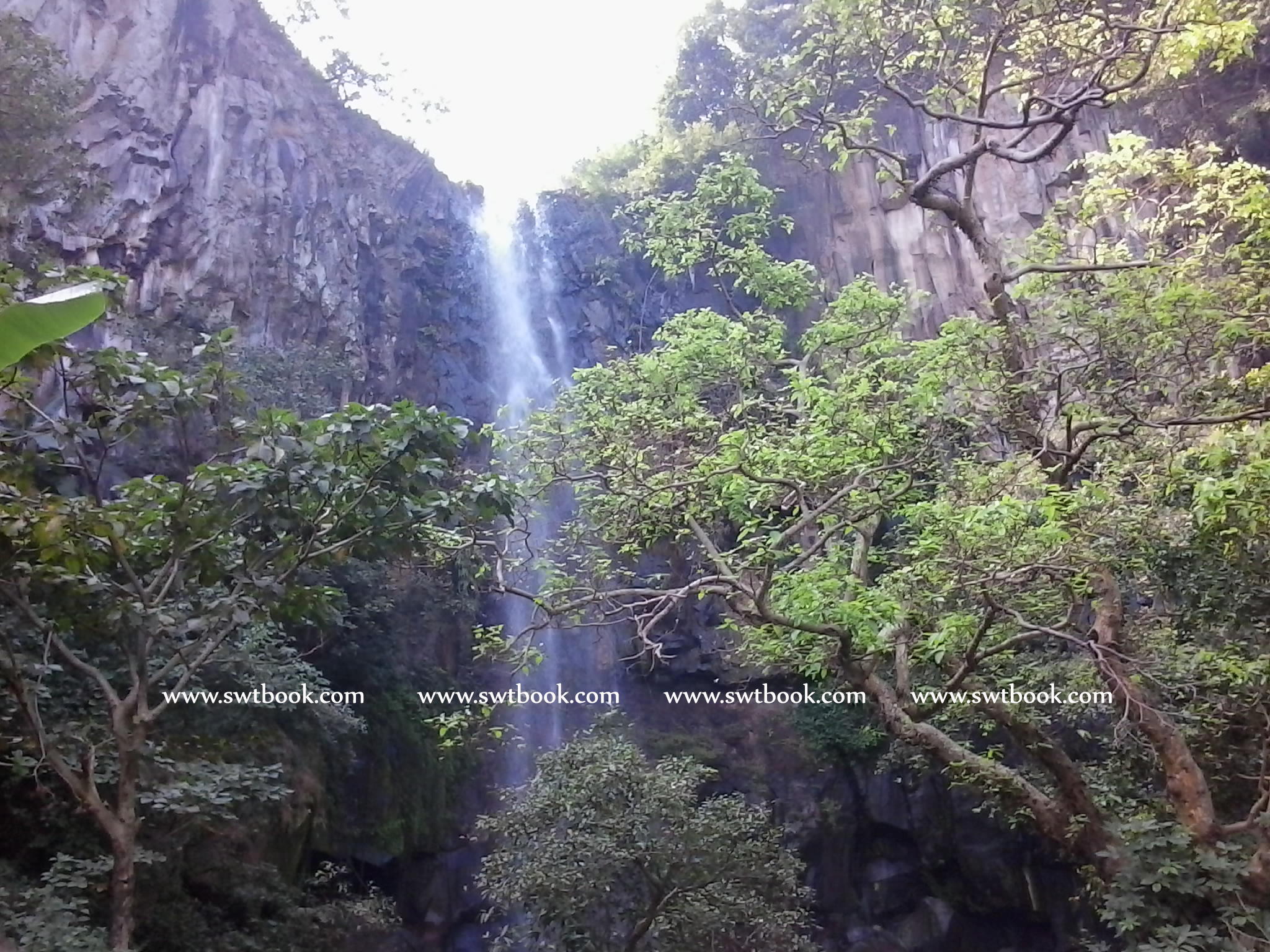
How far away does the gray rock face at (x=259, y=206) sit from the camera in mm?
10078

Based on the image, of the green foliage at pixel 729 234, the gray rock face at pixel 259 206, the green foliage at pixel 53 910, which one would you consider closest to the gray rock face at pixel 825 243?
the gray rock face at pixel 259 206

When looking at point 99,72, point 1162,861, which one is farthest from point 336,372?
point 1162,861

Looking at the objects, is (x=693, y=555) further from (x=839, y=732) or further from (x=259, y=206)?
(x=259, y=206)

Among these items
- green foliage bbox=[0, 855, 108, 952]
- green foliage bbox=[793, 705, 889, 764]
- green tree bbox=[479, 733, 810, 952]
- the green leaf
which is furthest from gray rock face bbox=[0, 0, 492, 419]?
the green leaf

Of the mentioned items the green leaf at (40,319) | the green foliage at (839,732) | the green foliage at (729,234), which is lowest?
the green foliage at (839,732)

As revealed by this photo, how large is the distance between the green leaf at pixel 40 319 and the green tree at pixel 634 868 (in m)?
5.45

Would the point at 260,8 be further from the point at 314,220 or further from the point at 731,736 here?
the point at 731,736

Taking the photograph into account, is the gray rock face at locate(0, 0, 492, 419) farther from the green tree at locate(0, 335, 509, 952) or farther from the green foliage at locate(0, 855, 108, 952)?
the green foliage at locate(0, 855, 108, 952)

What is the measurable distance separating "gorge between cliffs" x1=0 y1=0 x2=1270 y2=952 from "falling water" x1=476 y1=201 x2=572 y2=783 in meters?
0.25

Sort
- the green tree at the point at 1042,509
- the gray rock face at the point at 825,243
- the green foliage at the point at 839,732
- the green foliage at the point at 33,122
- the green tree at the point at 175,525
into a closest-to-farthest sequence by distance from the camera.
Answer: the green tree at the point at 175,525, the green tree at the point at 1042,509, the green foliage at the point at 33,122, the green foliage at the point at 839,732, the gray rock face at the point at 825,243

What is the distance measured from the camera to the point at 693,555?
764 cm

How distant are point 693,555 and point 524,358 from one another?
7.48 metres

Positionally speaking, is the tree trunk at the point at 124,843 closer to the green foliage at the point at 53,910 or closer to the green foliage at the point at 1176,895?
the green foliage at the point at 53,910

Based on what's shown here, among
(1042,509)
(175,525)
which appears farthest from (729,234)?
(175,525)
